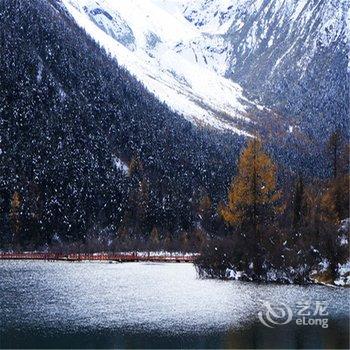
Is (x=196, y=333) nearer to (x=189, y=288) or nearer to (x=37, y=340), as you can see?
(x=37, y=340)

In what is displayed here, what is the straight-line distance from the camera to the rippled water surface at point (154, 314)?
43844 millimetres

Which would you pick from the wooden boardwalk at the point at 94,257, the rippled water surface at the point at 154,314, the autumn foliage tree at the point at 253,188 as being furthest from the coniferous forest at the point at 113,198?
the rippled water surface at the point at 154,314


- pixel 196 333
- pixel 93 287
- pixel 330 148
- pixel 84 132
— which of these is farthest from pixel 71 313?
pixel 84 132

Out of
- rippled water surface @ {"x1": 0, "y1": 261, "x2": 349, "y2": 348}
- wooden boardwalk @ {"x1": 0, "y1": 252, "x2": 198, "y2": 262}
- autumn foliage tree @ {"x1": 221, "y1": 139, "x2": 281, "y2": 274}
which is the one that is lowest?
rippled water surface @ {"x1": 0, "y1": 261, "x2": 349, "y2": 348}

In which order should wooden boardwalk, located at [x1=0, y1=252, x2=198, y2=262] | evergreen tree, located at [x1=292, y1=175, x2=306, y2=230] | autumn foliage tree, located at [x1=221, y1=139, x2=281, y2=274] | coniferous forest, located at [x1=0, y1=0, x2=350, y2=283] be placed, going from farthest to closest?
wooden boardwalk, located at [x1=0, y1=252, x2=198, y2=262] < evergreen tree, located at [x1=292, y1=175, x2=306, y2=230] < coniferous forest, located at [x1=0, y1=0, x2=350, y2=283] < autumn foliage tree, located at [x1=221, y1=139, x2=281, y2=274]

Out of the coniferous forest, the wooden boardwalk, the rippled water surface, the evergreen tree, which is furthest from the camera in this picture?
the wooden boardwalk

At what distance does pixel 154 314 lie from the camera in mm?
53062

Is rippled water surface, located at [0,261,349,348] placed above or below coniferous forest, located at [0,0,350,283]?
below

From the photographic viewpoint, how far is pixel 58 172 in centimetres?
17200

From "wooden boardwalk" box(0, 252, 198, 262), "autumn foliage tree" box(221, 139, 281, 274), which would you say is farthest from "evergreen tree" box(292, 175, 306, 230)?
"wooden boardwalk" box(0, 252, 198, 262)

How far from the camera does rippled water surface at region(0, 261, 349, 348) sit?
43844 mm

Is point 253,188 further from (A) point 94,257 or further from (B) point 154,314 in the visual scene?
(A) point 94,257

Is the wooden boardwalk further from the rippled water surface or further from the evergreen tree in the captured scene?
the rippled water surface

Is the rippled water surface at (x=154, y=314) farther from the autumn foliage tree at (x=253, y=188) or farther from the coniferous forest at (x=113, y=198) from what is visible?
the coniferous forest at (x=113, y=198)
